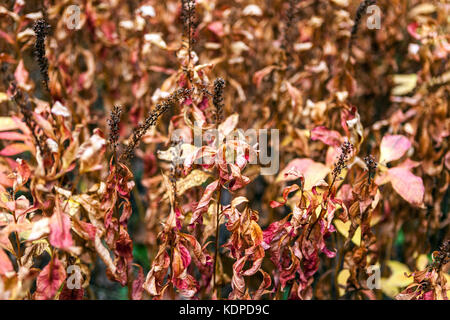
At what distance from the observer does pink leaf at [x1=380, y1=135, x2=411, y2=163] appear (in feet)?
2.99

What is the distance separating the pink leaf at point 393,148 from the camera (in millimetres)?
911

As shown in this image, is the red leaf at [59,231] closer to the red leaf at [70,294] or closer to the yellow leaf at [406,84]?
the red leaf at [70,294]

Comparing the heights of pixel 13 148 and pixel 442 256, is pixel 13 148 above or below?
above

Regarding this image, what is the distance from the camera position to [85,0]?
1.29 m

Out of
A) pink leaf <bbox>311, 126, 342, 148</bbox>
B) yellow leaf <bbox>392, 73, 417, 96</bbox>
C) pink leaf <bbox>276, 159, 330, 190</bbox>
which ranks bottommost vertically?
pink leaf <bbox>276, 159, 330, 190</bbox>

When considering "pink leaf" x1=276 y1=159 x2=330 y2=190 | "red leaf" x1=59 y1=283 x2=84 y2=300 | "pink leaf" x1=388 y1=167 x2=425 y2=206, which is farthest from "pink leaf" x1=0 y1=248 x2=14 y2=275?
"pink leaf" x1=388 y1=167 x2=425 y2=206

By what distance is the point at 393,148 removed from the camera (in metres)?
0.92

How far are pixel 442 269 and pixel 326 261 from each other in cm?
44

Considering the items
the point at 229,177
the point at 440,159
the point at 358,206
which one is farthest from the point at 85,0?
the point at 440,159

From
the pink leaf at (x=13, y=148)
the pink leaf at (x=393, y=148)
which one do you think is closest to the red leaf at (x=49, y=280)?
the pink leaf at (x=13, y=148)

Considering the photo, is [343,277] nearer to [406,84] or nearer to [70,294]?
[70,294]

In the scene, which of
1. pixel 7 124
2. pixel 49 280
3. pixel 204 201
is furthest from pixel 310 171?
pixel 7 124

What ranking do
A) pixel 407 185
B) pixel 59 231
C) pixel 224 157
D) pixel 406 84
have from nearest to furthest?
1. pixel 59 231
2. pixel 224 157
3. pixel 407 185
4. pixel 406 84

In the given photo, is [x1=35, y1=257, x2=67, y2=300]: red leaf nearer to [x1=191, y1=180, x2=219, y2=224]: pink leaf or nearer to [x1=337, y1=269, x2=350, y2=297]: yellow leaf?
[x1=191, y1=180, x2=219, y2=224]: pink leaf
